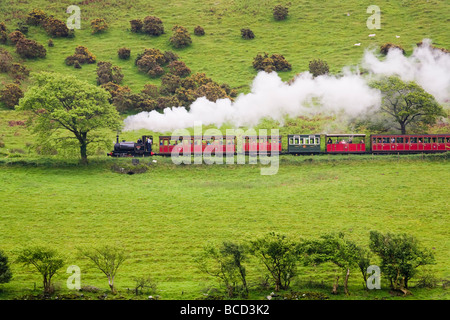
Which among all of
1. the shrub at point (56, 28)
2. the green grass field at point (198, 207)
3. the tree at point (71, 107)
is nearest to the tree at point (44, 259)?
the green grass field at point (198, 207)

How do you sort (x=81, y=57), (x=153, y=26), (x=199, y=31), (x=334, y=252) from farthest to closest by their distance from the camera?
1. (x=153, y=26)
2. (x=199, y=31)
3. (x=81, y=57)
4. (x=334, y=252)

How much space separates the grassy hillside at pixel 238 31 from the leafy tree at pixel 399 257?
60377 millimetres

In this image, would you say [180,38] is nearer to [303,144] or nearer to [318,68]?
[318,68]

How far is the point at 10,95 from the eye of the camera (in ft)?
289

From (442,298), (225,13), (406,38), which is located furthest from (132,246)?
(225,13)

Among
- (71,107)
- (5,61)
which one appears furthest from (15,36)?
(71,107)

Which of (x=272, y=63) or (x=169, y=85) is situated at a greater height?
(x=272, y=63)

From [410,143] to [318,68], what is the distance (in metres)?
30.8

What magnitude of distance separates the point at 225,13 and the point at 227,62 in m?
26.4

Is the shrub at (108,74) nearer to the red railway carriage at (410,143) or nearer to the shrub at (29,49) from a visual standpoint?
the shrub at (29,49)

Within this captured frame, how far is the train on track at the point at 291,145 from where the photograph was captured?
65.2m

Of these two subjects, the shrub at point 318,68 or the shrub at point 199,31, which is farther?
the shrub at point 199,31

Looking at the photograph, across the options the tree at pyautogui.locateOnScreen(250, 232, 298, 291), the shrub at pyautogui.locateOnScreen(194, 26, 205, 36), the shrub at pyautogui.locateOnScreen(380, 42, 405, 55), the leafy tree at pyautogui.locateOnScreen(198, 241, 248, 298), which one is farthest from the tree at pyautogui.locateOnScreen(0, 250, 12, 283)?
the shrub at pyautogui.locateOnScreen(194, 26, 205, 36)
